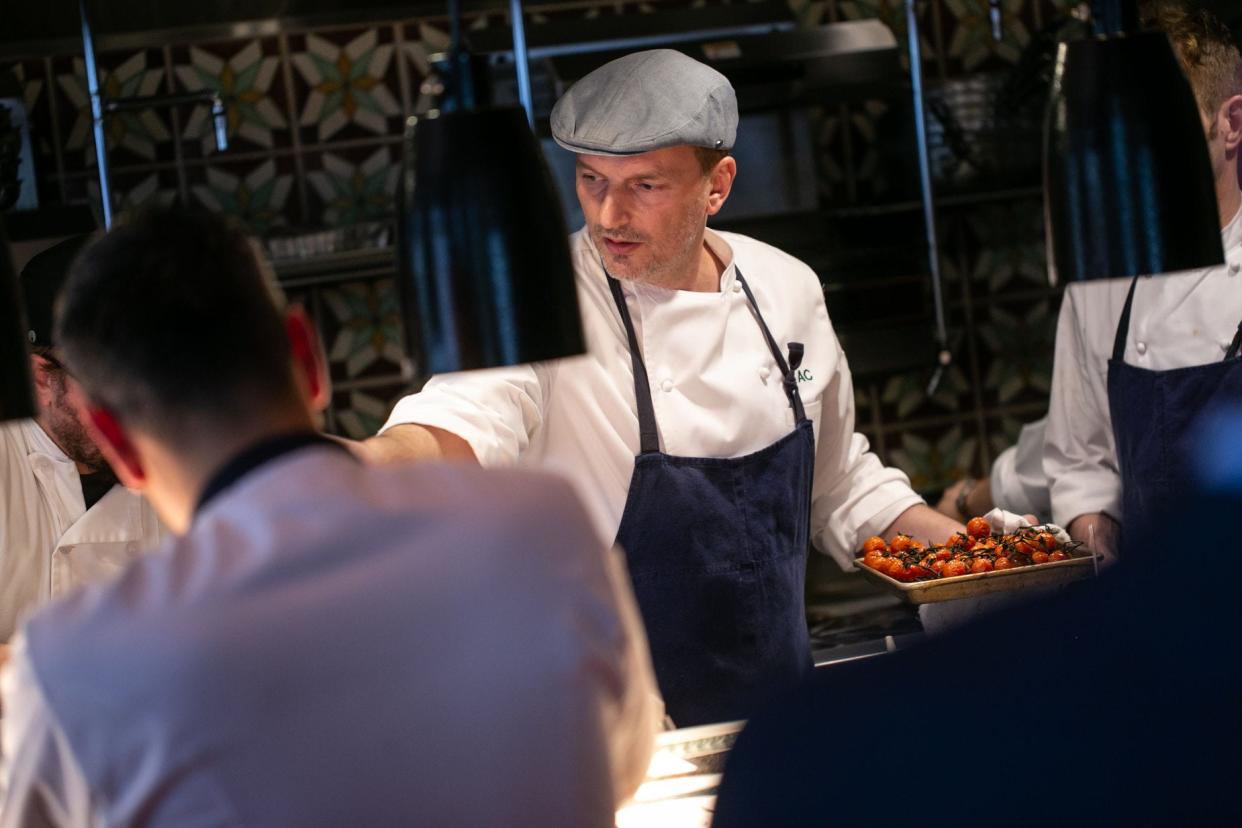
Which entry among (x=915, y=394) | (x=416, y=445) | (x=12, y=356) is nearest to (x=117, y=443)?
(x=12, y=356)

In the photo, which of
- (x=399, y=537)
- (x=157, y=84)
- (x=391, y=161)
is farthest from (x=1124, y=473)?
(x=157, y=84)

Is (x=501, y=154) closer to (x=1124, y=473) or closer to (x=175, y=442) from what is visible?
(x=175, y=442)

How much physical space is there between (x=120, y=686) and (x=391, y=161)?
390 cm

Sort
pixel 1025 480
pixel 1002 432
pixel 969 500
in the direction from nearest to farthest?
pixel 1025 480 → pixel 969 500 → pixel 1002 432

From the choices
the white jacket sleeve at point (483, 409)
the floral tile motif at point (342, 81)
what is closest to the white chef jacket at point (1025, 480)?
the white jacket sleeve at point (483, 409)

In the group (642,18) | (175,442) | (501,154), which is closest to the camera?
(175,442)

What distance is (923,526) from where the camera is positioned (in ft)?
8.91

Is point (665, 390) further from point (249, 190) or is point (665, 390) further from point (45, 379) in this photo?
point (249, 190)

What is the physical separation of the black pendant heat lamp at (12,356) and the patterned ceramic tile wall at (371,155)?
3.11m

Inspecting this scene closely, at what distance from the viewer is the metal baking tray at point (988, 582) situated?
7.49 feet

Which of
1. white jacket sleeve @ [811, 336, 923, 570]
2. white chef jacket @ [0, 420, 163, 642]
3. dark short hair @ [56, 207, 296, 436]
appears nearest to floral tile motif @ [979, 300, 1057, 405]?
white jacket sleeve @ [811, 336, 923, 570]

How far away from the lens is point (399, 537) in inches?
48.1

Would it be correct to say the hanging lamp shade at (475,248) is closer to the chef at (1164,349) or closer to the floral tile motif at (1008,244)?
the chef at (1164,349)

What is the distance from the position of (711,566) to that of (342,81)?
2807mm
